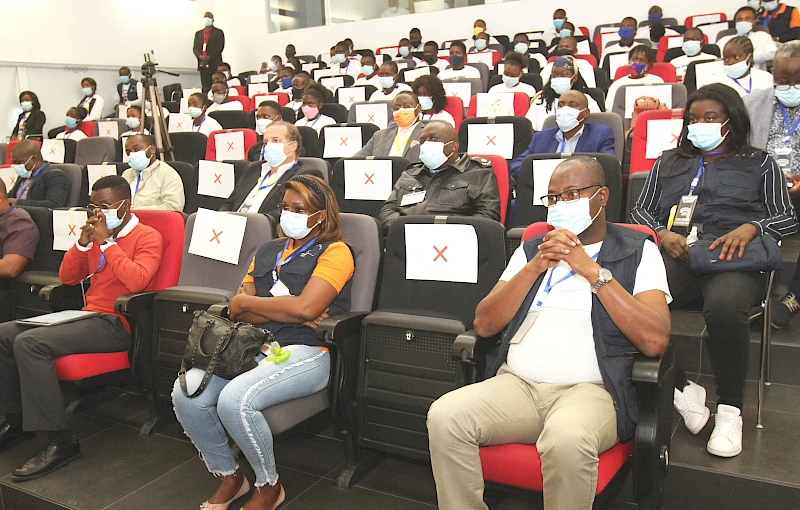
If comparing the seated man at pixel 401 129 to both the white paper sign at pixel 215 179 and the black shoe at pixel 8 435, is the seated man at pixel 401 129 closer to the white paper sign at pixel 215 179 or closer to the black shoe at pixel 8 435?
the white paper sign at pixel 215 179

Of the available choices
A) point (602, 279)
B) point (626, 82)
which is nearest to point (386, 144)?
point (626, 82)

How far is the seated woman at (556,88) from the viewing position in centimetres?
511

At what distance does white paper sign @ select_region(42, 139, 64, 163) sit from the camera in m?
6.86

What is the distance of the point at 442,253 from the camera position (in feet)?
8.08

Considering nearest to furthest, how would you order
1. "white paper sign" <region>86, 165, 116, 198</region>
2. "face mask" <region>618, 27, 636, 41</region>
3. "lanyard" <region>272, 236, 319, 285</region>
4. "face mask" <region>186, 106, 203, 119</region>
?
"lanyard" <region>272, 236, 319, 285</region>
"white paper sign" <region>86, 165, 116, 198</region>
"face mask" <region>186, 106, 203, 119</region>
"face mask" <region>618, 27, 636, 41</region>

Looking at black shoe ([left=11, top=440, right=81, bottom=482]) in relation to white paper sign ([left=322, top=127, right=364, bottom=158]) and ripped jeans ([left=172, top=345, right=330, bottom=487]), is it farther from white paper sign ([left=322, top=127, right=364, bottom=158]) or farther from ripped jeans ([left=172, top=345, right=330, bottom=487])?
white paper sign ([left=322, top=127, right=364, bottom=158])

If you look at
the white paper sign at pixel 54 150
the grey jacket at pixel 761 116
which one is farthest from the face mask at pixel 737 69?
the white paper sign at pixel 54 150

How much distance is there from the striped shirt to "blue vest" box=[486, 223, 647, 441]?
2.33ft

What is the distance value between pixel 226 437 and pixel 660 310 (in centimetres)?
154

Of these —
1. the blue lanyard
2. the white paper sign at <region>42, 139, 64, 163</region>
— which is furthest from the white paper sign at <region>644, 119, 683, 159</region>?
the white paper sign at <region>42, 139, 64, 163</region>

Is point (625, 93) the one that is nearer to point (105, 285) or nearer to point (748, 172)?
point (748, 172)

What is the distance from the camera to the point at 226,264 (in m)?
3.04

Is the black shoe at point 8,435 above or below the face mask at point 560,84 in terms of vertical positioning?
below

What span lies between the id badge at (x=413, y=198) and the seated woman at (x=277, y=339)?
3.01ft
